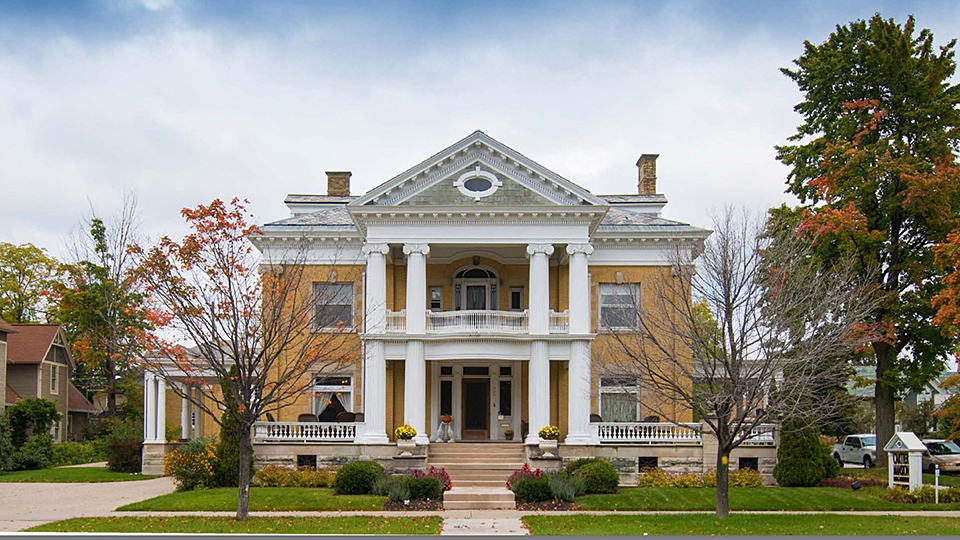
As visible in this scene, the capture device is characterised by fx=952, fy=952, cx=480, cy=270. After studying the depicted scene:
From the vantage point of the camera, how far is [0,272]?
198 feet

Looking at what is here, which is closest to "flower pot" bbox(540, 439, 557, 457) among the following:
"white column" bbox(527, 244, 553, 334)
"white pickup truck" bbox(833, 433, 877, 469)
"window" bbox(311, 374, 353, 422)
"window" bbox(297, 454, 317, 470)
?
"white column" bbox(527, 244, 553, 334)

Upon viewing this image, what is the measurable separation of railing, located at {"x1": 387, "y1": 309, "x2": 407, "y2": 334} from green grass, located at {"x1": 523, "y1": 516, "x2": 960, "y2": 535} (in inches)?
489

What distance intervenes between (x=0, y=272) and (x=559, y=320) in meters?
43.2

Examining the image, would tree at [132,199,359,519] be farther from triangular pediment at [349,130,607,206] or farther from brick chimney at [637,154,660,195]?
brick chimney at [637,154,660,195]

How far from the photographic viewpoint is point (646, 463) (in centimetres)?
2997

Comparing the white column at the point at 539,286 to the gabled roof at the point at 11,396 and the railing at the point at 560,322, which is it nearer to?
the railing at the point at 560,322

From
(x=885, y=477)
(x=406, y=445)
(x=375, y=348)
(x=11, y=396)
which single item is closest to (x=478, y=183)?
(x=375, y=348)

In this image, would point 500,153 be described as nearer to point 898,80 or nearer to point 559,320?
point 559,320

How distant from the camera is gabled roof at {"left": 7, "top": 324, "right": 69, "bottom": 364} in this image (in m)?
47.5

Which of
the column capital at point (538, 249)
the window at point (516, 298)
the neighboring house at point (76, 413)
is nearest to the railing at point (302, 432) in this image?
the window at point (516, 298)

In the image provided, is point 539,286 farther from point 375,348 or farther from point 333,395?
point 333,395

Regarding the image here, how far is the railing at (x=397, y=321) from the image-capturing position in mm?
32562

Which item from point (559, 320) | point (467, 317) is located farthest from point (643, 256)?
point (467, 317)

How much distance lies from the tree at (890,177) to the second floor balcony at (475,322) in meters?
8.58
